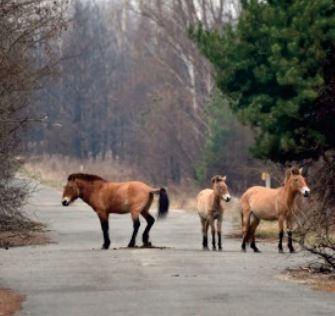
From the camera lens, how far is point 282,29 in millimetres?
32125

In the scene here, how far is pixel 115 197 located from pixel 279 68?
5.48 metres

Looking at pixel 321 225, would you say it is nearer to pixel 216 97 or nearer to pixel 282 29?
pixel 282 29

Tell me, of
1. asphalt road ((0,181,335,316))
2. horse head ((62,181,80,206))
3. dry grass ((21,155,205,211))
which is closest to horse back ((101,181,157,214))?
horse head ((62,181,80,206))

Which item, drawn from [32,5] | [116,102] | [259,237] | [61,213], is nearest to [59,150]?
[116,102]

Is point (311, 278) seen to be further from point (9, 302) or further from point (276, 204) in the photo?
point (276, 204)

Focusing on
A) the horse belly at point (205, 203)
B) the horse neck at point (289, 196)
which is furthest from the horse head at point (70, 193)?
the horse neck at point (289, 196)

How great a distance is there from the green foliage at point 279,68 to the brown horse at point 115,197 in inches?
165

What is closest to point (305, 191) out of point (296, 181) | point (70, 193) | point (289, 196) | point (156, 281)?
point (296, 181)

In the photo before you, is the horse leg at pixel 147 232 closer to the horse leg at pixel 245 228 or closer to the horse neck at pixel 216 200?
the horse neck at pixel 216 200

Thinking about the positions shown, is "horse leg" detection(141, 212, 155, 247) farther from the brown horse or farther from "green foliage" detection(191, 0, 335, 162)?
"green foliage" detection(191, 0, 335, 162)

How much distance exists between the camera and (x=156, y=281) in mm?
20672

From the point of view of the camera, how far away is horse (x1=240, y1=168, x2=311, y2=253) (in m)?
27.7

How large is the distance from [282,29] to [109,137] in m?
94.0

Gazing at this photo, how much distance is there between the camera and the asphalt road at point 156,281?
17.0 metres
